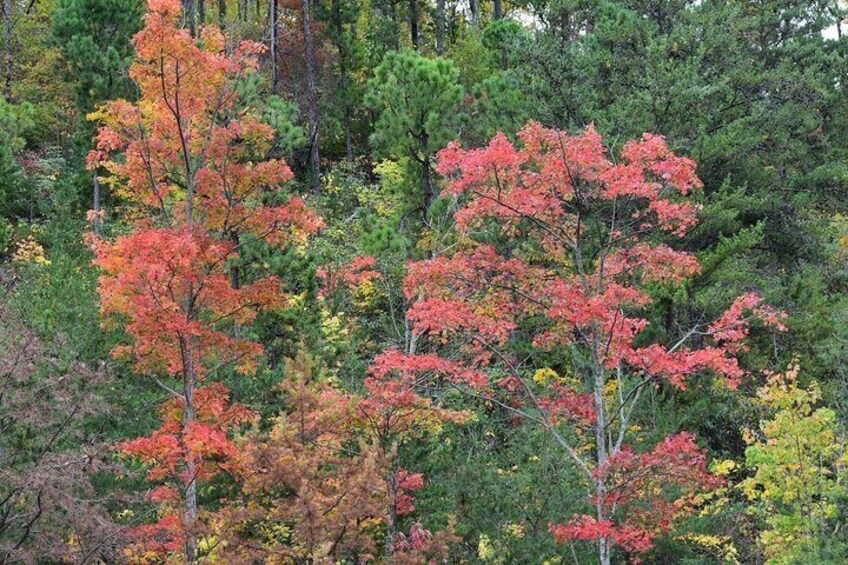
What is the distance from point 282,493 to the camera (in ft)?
33.0

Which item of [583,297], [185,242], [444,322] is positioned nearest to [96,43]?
[185,242]

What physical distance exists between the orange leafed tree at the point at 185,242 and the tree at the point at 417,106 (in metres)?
5.05

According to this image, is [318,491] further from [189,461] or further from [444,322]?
[189,461]

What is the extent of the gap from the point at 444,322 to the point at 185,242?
139 inches

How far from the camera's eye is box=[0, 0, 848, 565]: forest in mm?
10758

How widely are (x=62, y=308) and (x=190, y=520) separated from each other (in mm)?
6010

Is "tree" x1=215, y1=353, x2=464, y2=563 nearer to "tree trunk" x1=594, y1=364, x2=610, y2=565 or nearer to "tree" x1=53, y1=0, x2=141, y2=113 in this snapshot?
"tree trunk" x1=594, y1=364, x2=610, y2=565

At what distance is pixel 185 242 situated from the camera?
11.3 m

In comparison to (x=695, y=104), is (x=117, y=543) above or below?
below

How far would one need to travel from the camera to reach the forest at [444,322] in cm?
1076

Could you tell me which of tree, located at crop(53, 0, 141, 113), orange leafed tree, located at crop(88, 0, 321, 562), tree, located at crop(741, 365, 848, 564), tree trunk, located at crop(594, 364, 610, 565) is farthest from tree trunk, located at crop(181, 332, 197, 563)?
tree, located at crop(53, 0, 141, 113)

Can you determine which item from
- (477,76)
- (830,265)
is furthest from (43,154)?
(830,265)

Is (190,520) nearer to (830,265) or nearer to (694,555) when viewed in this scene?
(694,555)

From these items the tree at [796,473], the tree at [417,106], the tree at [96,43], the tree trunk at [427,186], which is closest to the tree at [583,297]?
the tree at [796,473]
